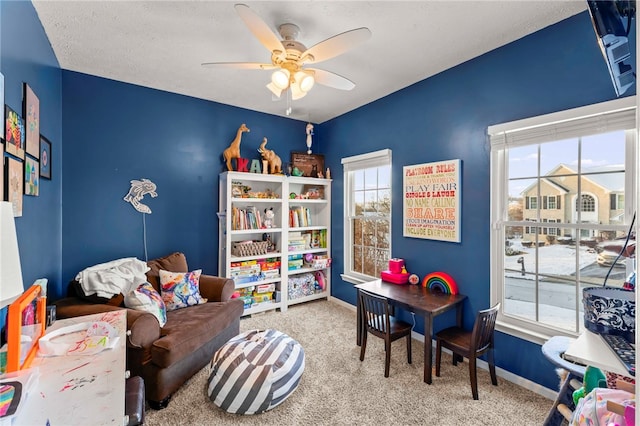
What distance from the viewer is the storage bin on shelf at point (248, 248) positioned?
3.50 meters

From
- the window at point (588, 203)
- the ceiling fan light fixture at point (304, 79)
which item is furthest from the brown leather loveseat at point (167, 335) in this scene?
the window at point (588, 203)

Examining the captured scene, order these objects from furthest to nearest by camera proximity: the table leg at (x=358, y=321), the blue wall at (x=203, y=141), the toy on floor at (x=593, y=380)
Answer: the table leg at (x=358, y=321)
the blue wall at (x=203, y=141)
the toy on floor at (x=593, y=380)

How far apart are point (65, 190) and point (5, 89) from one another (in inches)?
64.5

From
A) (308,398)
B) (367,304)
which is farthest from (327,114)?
(308,398)

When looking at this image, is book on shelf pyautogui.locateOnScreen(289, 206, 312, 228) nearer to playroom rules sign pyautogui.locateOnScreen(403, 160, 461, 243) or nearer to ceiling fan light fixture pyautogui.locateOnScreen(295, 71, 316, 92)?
playroom rules sign pyautogui.locateOnScreen(403, 160, 461, 243)

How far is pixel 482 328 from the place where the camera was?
6.66ft

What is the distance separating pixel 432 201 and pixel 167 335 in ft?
8.12

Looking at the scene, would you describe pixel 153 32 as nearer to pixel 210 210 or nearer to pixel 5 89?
pixel 5 89

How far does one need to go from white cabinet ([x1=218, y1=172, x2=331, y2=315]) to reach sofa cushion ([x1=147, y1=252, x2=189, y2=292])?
0.51m

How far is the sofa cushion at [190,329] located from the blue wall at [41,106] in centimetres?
84

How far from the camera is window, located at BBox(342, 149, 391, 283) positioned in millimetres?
3455

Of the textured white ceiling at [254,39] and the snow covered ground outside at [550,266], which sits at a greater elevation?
the textured white ceiling at [254,39]

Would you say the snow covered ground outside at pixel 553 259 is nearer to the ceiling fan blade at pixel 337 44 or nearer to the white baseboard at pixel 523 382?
the white baseboard at pixel 523 382

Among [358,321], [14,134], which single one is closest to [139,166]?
[14,134]
